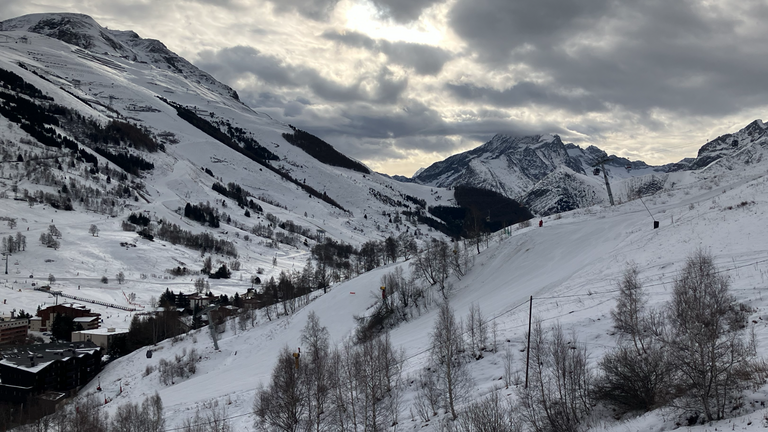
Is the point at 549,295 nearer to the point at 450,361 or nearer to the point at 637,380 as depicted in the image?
the point at 450,361

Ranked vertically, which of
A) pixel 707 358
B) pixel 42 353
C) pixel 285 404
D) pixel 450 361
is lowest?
pixel 42 353

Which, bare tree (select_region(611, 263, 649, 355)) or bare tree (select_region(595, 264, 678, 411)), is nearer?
bare tree (select_region(595, 264, 678, 411))

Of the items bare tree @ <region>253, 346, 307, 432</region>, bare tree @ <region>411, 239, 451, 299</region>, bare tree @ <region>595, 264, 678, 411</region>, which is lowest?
bare tree @ <region>253, 346, 307, 432</region>

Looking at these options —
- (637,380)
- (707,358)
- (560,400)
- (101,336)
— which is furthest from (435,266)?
(101,336)

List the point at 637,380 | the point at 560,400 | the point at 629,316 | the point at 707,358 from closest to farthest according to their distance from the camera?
the point at 707,358, the point at 637,380, the point at 560,400, the point at 629,316

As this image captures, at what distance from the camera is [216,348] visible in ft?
209

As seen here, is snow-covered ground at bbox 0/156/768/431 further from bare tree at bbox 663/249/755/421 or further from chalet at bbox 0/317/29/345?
chalet at bbox 0/317/29/345

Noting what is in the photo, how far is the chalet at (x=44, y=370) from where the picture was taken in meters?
63.7

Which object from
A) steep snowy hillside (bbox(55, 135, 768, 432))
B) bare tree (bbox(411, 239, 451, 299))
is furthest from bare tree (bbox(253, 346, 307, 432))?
bare tree (bbox(411, 239, 451, 299))

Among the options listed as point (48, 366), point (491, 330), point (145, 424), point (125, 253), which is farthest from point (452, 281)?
point (125, 253)

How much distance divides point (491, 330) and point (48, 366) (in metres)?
65.3

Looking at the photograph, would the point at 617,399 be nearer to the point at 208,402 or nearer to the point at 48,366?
the point at 208,402

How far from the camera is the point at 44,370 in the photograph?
64.1 m

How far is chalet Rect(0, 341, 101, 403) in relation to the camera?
63656 mm
